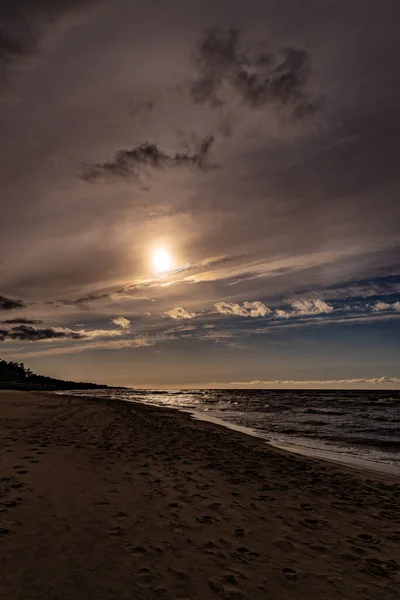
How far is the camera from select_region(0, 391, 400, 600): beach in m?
5.09

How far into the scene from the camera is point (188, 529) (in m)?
6.91

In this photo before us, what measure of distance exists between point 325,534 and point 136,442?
425 inches

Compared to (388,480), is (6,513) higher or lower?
higher

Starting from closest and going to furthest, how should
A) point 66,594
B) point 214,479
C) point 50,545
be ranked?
point 66,594
point 50,545
point 214,479

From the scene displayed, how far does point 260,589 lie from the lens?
5.13 meters

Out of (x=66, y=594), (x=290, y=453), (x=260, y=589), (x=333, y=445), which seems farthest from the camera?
(x=333, y=445)

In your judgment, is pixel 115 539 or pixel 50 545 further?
pixel 115 539

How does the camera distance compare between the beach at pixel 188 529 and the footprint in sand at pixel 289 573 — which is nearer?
the beach at pixel 188 529

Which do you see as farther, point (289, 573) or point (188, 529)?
point (188, 529)

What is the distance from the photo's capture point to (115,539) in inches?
244

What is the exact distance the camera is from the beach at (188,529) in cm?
A: 509

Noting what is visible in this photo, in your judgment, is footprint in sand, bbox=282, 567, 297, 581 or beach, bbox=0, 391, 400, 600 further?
footprint in sand, bbox=282, 567, 297, 581

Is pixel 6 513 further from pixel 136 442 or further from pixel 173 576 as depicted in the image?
pixel 136 442

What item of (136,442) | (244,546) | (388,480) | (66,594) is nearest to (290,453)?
(388,480)
